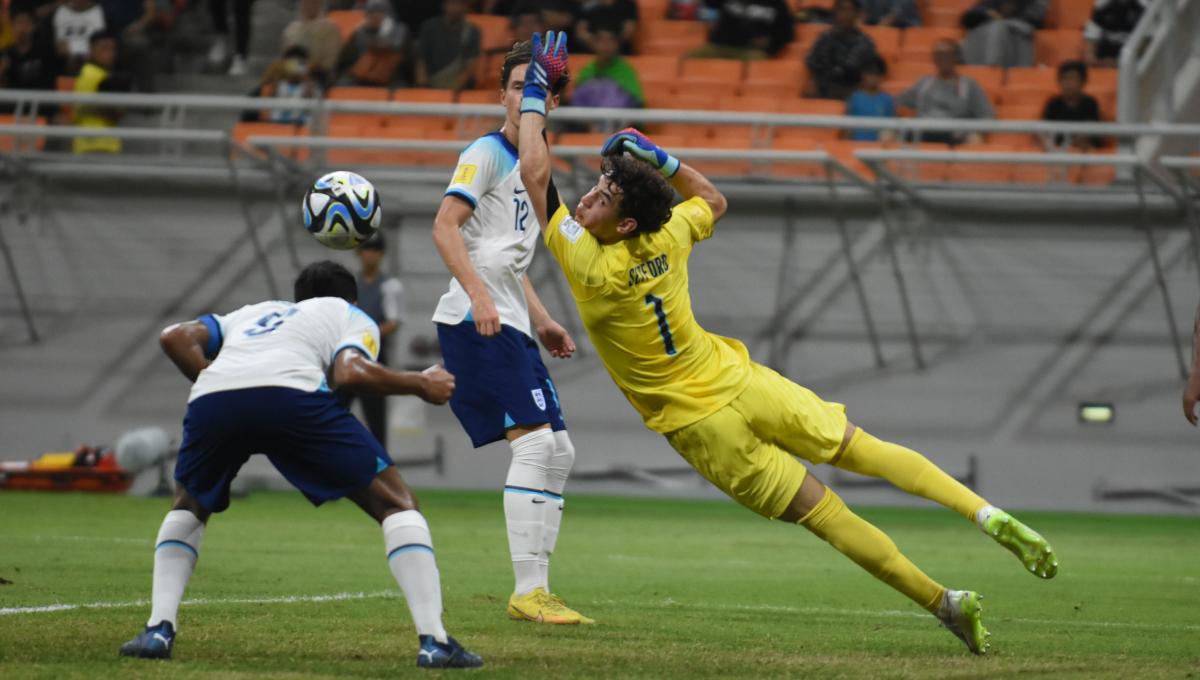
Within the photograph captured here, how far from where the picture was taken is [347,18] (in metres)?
19.0

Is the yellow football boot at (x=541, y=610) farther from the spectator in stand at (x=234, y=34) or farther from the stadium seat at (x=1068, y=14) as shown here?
the spectator in stand at (x=234, y=34)

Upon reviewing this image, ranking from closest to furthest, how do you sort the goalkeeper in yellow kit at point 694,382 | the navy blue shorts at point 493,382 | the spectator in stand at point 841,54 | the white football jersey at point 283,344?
the white football jersey at point 283,344 < the goalkeeper in yellow kit at point 694,382 < the navy blue shorts at point 493,382 < the spectator in stand at point 841,54

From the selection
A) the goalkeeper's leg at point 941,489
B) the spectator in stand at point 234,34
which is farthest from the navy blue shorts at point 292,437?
the spectator in stand at point 234,34

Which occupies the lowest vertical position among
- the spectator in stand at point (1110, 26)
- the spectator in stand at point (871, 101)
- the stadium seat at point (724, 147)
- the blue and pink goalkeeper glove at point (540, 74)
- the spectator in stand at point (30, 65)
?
the spectator in stand at point (30, 65)

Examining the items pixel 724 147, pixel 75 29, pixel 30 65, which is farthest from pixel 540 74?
pixel 75 29

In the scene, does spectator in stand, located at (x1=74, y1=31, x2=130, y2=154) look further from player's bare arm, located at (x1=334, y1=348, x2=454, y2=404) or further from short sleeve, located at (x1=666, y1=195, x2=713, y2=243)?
player's bare arm, located at (x1=334, y1=348, x2=454, y2=404)

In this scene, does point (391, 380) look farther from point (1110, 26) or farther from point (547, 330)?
point (1110, 26)

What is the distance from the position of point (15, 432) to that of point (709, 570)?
9.95 m

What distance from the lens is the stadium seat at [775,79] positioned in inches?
671

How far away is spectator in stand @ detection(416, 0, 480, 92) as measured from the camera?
17.2 m

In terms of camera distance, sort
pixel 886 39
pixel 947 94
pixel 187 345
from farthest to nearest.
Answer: pixel 886 39
pixel 947 94
pixel 187 345

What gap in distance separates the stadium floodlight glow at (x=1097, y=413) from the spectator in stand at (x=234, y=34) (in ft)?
32.9

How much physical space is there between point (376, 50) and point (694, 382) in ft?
38.9

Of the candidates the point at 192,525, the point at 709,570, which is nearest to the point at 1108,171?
the point at 709,570
